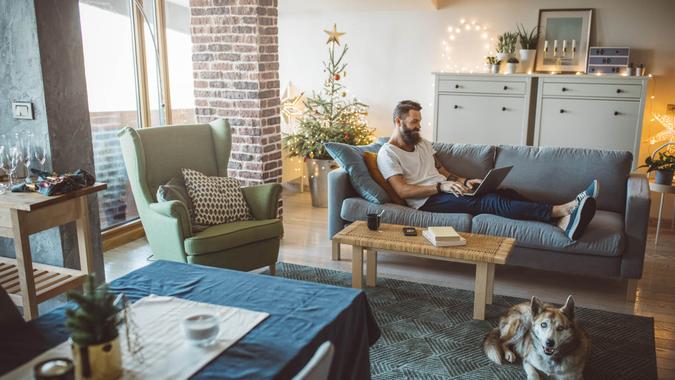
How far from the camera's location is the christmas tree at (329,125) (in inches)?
213

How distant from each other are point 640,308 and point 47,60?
11.8 feet

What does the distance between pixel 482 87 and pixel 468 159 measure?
1.26 m

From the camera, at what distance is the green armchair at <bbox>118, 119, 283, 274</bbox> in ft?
10.8

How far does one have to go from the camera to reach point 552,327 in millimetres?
2246

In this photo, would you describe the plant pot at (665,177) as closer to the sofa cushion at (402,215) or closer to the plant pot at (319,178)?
the sofa cushion at (402,215)

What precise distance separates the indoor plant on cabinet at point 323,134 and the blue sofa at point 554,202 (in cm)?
128

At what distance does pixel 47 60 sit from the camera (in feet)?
10.1

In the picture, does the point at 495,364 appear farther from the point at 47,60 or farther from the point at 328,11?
the point at 328,11

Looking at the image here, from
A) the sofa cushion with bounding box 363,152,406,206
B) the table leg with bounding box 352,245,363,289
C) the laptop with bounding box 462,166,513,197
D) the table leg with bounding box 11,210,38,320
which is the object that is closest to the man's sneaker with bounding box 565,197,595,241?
the laptop with bounding box 462,166,513,197

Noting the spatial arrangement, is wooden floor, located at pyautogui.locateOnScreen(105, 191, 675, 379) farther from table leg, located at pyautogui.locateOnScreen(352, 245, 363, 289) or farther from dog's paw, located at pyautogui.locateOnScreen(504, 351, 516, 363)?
dog's paw, located at pyautogui.locateOnScreen(504, 351, 516, 363)

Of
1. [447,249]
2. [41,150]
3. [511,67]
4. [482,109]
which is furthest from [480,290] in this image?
[511,67]

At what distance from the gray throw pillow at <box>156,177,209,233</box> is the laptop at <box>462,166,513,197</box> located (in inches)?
69.8

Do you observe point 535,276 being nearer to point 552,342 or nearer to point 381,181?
point 381,181

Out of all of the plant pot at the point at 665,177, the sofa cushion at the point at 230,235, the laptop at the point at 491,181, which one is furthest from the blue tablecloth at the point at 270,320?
the plant pot at the point at 665,177
